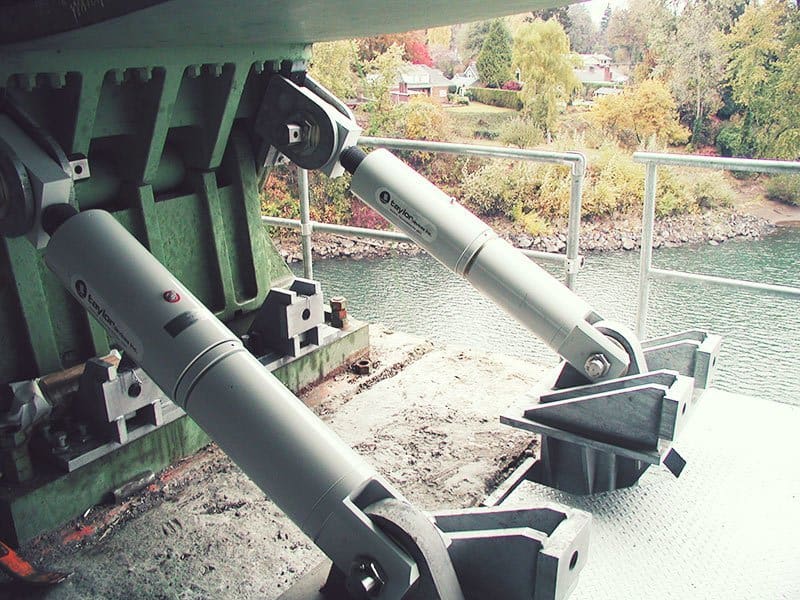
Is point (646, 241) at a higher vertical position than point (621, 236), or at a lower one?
higher

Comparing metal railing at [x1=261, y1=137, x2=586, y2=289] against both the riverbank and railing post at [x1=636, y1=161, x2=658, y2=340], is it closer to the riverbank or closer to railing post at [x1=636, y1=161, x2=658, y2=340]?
railing post at [x1=636, y1=161, x2=658, y2=340]

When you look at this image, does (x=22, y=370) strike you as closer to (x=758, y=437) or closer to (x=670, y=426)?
(x=670, y=426)

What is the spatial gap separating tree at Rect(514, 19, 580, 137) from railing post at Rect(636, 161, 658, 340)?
30.2 ft

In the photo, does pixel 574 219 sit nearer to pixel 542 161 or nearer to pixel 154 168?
pixel 542 161

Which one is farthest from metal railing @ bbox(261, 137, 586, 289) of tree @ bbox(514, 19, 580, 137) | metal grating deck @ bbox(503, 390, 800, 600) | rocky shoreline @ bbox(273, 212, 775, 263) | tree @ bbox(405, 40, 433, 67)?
tree @ bbox(405, 40, 433, 67)

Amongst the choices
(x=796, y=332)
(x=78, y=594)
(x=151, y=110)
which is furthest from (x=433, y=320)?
(x=78, y=594)

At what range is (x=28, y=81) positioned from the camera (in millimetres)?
1480

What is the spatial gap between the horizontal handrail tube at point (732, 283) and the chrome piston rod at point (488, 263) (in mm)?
526

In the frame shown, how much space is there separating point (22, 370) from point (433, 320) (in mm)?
2318

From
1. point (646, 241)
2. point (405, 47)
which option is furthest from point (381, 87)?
point (646, 241)

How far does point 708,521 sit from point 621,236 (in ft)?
23.3

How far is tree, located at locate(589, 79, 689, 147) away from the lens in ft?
33.4

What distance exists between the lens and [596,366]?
167 centimetres

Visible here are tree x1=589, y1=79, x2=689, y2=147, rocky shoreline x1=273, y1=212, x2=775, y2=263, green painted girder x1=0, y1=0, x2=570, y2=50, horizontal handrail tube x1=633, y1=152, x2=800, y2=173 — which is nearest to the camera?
green painted girder x1=0, y1=0, x2=570, y2=50
